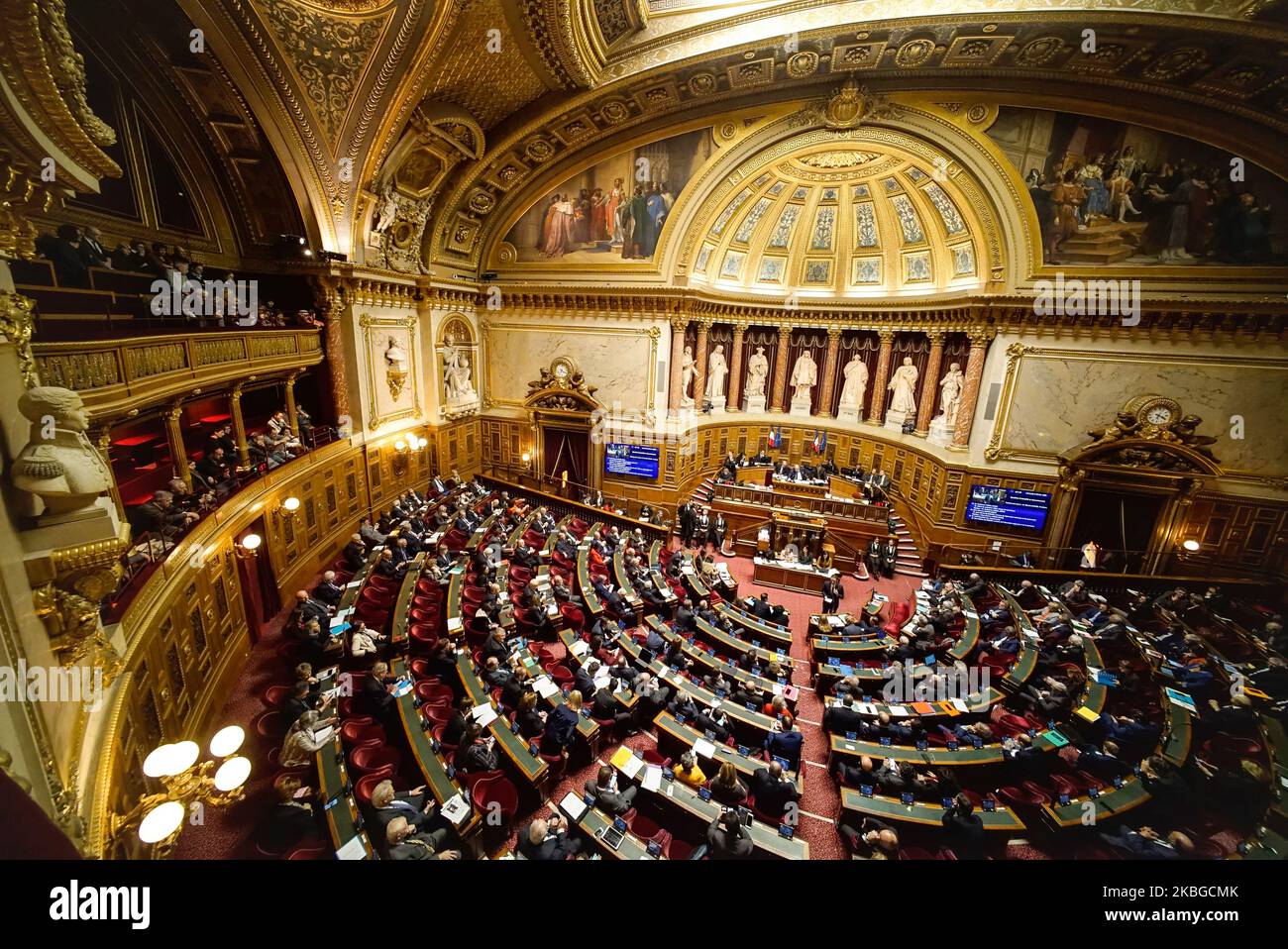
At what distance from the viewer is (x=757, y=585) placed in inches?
537

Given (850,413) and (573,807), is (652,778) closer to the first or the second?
(573,807)

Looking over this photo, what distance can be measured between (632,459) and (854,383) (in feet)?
33.2

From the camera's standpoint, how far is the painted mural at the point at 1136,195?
432 inches

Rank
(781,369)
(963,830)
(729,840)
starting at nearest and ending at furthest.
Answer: (729,840) → (963,830) → (781,369)

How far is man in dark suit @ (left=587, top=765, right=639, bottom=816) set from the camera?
221 inches

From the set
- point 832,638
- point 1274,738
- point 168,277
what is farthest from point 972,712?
point 168,277

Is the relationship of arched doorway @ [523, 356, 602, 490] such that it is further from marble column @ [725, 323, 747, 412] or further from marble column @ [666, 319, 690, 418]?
marble column @ [725, 323, 747, 412]

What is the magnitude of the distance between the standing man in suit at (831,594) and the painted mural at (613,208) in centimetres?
1195

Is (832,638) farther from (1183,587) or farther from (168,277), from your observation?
(168,277)

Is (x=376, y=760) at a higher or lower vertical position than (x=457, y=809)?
lower

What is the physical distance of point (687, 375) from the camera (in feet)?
59.9
